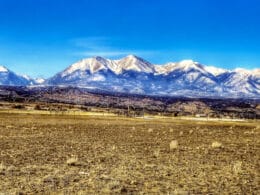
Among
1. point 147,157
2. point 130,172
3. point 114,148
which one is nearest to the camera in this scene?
point 130,172

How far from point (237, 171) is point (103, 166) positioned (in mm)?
6084

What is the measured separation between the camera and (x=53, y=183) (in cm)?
1828

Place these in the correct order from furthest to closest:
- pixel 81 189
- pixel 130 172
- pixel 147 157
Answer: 1. pixel 147 157
2. pixel 130 172
3. pixel 81 189

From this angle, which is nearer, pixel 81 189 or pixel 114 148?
pixel 81 189

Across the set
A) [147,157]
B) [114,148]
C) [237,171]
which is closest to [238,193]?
[237,171]

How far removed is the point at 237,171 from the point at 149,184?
5854mm

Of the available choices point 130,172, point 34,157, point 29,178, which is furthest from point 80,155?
point 29,178

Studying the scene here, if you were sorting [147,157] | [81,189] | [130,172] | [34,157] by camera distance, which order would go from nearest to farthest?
[81,189]
[130,172]
[34,157]
[147,157]

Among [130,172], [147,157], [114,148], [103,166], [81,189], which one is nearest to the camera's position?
[81,189]

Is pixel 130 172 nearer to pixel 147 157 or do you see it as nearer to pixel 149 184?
pixel 149 184

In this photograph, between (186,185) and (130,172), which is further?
(130,172)

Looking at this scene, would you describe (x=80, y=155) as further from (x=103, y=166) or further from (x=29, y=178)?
(x=29, y=178)

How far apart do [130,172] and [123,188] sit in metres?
4.24

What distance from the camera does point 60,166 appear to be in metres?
23.0
